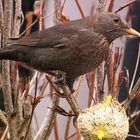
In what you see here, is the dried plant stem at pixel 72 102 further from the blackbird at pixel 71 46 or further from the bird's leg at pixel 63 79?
the blackbird at pixel 71 46

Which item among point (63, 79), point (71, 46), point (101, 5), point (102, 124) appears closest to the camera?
point (102, 124)

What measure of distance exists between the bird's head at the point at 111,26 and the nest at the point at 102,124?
56 cm

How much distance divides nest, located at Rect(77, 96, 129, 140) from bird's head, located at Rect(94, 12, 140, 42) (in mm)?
561

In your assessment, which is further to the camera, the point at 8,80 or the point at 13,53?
the point at 13,53

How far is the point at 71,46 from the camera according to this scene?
2.11m

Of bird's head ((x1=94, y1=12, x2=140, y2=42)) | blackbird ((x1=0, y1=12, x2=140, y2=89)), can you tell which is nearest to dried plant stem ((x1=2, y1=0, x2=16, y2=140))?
blackbird ((x1=0, y1=12, x2=140, y2=89))

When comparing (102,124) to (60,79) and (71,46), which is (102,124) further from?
(71,46)

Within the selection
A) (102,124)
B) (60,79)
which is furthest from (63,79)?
(102,124)

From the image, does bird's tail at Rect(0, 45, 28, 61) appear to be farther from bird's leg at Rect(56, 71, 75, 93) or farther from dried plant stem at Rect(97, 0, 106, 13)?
dried plant stem at Rect(97, 0, 106, 13)

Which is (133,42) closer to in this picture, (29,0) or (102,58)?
(29,0)

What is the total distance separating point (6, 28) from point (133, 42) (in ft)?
7.87

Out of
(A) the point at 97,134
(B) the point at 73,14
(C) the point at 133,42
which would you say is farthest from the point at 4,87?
(C) the point at 133,42

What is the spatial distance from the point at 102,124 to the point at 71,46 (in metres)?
0.57

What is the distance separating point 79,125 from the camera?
1.63 metres
